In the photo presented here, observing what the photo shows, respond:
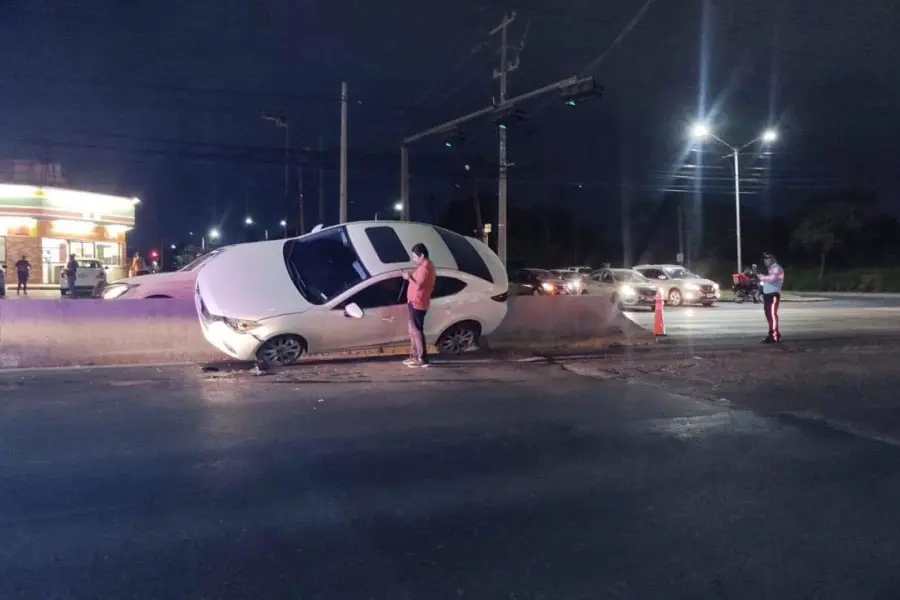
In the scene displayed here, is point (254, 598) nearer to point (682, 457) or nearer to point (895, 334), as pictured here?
point (682, 457)

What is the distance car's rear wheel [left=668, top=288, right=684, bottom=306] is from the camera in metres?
31.9

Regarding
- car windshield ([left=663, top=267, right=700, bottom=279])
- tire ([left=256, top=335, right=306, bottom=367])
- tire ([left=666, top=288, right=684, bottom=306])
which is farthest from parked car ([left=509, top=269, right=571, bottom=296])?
tire ([left=256, top=335, right=306, bottom=367])

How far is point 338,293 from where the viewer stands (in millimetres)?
11906

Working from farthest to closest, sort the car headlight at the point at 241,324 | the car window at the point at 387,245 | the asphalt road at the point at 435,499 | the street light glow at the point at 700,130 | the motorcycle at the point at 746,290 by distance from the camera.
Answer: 1. the motorcycle at the point at 746,290
2. the street light glow at the point at 700,130
3. the car window at the point at 387,245
4. the car headlight at the point at 241,324
5. the asphalt road at the point at 435,499

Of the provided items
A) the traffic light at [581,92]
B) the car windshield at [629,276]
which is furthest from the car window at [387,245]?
the car windshield at [629,276]

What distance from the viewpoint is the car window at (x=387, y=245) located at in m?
12.3

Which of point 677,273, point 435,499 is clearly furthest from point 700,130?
point 435,499

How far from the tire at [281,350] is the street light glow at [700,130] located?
82.8ft

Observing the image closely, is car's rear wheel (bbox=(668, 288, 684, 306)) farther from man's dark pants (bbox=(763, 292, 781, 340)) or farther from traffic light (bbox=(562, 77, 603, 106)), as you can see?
man's dark pants (bbox=(763, 292, 781, 340))

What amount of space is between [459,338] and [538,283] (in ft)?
61.2

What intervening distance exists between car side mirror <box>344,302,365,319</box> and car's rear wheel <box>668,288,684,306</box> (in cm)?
2226

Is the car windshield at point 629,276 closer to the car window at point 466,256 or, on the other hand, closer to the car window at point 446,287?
the car window at point 466,256

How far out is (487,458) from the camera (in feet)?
22.5

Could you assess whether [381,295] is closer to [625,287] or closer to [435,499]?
[435,499]
